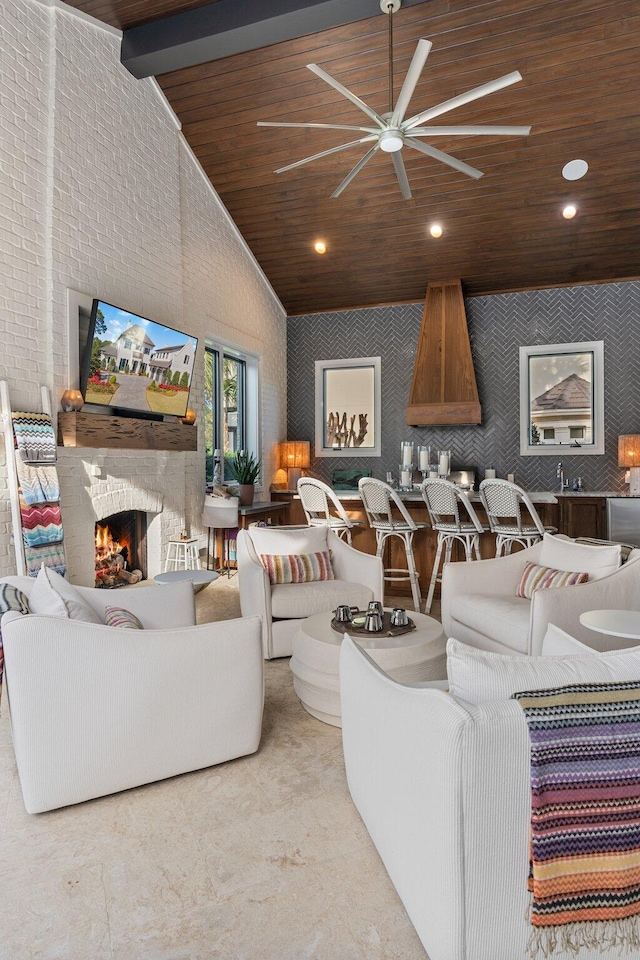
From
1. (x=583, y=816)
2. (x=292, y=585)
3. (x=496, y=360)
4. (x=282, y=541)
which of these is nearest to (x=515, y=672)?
(x=583, y=816)

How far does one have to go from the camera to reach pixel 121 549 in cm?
520

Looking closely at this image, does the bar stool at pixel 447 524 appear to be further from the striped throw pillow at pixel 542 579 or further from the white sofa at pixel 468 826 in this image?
the white sofa at pixel 468 826

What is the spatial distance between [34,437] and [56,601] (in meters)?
1.87

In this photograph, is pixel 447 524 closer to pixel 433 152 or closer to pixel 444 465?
pixel 444 465

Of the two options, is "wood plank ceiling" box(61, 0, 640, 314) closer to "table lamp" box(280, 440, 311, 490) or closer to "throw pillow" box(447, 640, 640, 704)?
"table lamp" box(280, 440, 311, 490)

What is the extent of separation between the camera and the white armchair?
11.7 ft

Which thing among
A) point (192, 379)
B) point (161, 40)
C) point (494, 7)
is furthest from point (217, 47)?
point (192, 379)

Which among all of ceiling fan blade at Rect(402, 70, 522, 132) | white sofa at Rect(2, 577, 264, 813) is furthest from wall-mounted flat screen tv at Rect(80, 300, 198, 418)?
white sofa at Rect(2, 577, 264, 813)

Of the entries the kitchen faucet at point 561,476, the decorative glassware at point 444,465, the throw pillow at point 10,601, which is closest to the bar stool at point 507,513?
the kitchen faucet at point 561,476

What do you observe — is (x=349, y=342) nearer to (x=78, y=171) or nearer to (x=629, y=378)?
(x=629, y=378)

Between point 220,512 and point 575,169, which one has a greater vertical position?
point 575,169

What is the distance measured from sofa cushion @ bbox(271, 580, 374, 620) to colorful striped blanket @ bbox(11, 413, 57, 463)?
164 cm

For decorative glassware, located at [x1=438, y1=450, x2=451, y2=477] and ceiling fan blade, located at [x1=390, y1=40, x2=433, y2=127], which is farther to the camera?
decorative glassware, located at [x1=438, y1=450, x2=451, y2=477]

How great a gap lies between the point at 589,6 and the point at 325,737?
488 cm
